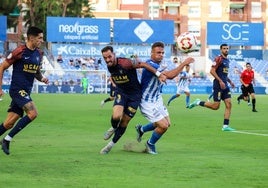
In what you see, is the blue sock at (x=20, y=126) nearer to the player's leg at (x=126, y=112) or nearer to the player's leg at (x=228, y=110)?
the player's leg at (x=126, y=112)

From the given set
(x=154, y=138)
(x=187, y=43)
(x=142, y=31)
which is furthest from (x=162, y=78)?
(x=142, y=31)

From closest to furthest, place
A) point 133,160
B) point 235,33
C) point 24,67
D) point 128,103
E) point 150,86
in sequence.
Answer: point 133,160 < point 24,67 < point 128,103 < point 150,86 < point 235,33

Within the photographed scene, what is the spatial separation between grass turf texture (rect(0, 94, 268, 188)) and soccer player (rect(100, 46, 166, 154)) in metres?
0.51

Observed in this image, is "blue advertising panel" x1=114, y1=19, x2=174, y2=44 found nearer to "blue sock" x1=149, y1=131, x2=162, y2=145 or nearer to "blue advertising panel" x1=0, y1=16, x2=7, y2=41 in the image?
"blue advertising panel" x1=0, y1=16, x2=7, y2=41

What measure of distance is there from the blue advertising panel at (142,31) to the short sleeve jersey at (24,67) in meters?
53.7

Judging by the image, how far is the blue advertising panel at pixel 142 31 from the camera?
67.6 metres

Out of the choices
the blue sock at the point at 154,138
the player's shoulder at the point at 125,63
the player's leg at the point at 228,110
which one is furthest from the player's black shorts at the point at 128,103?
the player's leg at the point at 228,110

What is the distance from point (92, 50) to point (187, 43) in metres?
53.1

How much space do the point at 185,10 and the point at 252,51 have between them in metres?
30.9

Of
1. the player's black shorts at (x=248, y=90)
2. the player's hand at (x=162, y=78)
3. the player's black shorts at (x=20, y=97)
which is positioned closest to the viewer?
the player's hand at (x=162, y=78)

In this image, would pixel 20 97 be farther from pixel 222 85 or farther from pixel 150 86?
pixel 222 85

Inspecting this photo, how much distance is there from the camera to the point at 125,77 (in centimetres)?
1377

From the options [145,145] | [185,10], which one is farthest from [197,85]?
[145,145]

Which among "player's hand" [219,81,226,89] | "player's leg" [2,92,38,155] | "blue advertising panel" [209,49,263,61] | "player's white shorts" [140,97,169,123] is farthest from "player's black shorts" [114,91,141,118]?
"blue advertising panel" [209,49,263,61]
